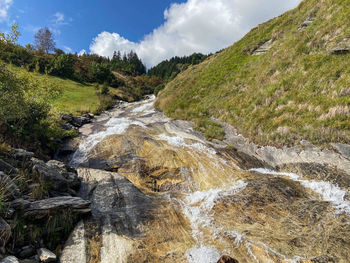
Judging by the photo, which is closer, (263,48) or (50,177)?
(50,177)

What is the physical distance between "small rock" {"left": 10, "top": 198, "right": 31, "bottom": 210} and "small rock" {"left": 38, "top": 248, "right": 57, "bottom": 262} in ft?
4.22

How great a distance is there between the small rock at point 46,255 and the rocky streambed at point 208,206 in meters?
0.29

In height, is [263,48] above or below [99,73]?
below

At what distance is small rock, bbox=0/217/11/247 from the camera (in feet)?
11.7

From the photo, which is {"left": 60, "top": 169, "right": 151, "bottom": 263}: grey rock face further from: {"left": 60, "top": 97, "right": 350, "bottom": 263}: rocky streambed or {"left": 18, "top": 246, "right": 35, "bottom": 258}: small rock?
{"left": 18, "top": 246, "right": 35, "bottom": 258}: small rock

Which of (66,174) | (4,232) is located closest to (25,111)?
(66,174)

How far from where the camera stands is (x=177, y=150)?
1120 centimetres

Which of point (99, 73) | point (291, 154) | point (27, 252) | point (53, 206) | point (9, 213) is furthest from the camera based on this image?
point (99, 73)

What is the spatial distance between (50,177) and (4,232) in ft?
9.11

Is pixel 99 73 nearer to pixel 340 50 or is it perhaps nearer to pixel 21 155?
pixel 21 155

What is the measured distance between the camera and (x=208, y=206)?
6.84 m

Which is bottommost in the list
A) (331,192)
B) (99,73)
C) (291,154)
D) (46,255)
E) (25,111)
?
(331,192)

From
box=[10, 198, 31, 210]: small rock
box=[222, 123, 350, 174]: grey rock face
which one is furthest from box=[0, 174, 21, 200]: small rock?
box=[222, 123, 350, 174]: grey rock face

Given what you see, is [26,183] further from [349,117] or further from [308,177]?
[349,117]
